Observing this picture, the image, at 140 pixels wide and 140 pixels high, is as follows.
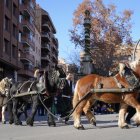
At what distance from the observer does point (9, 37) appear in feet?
163

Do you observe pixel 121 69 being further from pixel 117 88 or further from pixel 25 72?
pixel 25 72

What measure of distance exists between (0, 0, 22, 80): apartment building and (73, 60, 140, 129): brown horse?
30950 mm

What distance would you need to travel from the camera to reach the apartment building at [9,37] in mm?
46125

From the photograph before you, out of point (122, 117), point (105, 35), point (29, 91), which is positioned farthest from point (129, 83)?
point (105, 35)

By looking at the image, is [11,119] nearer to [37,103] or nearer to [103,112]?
[37,103]

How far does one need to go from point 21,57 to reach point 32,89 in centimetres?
5185

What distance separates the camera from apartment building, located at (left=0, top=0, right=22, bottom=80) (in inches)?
1816

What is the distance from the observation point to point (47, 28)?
10156cm

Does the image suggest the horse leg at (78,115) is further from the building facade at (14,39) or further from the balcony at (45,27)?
the balcony at (45,27)

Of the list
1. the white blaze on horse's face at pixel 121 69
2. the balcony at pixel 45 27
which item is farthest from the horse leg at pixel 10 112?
the balcony at pixel 45 27

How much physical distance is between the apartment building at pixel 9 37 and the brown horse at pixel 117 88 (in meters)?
31.0

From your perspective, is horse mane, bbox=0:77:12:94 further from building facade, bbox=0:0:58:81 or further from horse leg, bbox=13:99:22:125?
building facade, bbox=0:0:58:81

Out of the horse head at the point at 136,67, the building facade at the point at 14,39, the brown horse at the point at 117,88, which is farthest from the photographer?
the building facade at the point at 14,39

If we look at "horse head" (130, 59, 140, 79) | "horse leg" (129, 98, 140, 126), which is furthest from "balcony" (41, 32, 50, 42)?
"horse leg" (129, 98, 140, 126)
